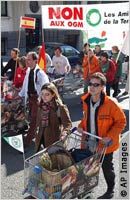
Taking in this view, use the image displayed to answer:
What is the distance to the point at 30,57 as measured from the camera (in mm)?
6766

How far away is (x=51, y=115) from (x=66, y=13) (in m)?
5.04

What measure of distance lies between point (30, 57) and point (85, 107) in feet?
8.12

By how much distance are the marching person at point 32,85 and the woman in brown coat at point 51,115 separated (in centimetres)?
173

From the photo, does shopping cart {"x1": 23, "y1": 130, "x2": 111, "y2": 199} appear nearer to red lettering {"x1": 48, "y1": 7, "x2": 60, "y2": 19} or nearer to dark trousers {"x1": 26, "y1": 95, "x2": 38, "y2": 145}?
dark trousers {"x1": 26, "y1": 95, "x2": 38, "y2": 145}

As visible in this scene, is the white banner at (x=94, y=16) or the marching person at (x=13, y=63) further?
the marching person at (x=13, y=63)

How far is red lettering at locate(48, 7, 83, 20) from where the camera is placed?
9.16 m

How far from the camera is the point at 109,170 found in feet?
15.6

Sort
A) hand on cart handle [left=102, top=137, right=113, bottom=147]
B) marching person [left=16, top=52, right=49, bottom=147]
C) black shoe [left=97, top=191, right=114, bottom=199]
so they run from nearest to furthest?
hand on cart handle [left=102, top=137, right=113, bottom=147]
black shoe [left=97, top=191, right=114, bottom=199]
marching person [left=16, top=52, right=49, bottom=147]

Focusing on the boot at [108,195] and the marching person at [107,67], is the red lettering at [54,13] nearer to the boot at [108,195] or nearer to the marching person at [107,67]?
the marching person at [107,67]

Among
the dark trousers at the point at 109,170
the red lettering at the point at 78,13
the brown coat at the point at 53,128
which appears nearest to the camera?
the dark trousers at the point at 109,170

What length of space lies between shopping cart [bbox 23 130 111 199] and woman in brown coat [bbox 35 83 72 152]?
2.24 feet

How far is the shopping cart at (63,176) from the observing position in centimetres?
380

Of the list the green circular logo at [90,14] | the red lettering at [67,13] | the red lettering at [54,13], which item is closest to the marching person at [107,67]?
the green circular logo at [90,14]

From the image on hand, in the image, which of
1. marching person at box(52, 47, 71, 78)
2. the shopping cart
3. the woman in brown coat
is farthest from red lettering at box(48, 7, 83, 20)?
the shopping cart
